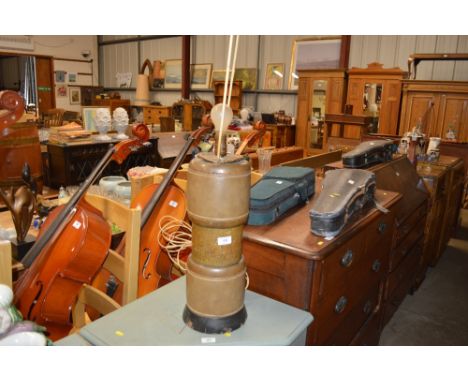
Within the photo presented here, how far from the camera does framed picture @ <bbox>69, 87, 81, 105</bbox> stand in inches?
474

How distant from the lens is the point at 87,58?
12430 millimetres

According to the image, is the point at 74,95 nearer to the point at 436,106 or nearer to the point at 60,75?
the point at 60,75

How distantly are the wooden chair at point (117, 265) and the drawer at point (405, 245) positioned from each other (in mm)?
1425

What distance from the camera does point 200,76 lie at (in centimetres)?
1034

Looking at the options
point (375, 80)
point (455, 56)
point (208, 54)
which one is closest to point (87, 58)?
point (208, 54)

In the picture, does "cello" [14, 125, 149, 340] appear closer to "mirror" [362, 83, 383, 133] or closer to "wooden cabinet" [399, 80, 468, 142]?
"wooden cabinet" [399, 80, 468, 142]

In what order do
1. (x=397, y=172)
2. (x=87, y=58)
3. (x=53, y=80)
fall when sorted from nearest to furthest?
(x=397, y=172) → (x=53, y=80) → (x=87, y=58)

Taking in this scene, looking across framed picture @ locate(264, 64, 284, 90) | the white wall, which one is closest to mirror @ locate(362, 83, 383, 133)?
the white wall

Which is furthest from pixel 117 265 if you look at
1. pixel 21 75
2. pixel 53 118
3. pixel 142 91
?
pixel 21 75

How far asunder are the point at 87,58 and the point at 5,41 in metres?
2.38

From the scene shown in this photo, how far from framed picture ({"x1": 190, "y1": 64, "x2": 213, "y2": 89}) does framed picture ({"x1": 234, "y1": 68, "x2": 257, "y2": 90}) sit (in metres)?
0.85

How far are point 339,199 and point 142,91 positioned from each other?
10.2 metres

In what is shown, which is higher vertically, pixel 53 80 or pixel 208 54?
pixel 208 54

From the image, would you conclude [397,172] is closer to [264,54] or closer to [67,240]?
[67,240]
